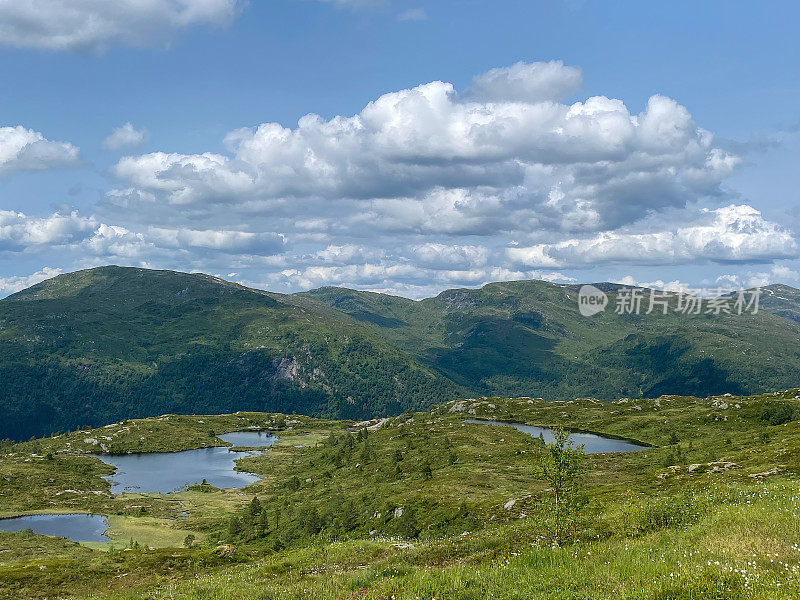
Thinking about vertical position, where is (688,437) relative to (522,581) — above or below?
below

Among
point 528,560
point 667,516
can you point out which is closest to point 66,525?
point 528,560

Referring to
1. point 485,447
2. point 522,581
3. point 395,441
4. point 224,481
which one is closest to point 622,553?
point 522,581

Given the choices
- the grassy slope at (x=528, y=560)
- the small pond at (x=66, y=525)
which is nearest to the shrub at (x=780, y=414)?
the grassy slope at (x=528, y=560)

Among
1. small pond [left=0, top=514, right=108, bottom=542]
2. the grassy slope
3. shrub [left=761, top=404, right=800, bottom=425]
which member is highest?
the grassy slope

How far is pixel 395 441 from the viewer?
196125 mm

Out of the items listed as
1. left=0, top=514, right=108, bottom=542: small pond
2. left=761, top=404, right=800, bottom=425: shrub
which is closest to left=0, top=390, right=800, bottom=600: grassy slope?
left=0, top=514, right=108, bottom=542: small pond

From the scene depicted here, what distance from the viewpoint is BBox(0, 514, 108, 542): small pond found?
114 metres

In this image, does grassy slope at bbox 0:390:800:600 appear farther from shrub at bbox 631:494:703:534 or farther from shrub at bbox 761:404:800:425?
shrub at bbox 761:404:800:425

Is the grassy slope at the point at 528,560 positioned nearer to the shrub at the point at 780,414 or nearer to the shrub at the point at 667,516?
the shrub at the point at 667,516

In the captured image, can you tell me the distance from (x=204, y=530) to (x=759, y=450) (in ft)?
389

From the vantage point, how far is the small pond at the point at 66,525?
11394 cm

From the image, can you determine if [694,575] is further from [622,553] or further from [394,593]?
[394,593]

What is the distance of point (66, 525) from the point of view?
12394 cm

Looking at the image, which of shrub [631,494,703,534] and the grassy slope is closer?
the grassy slope
